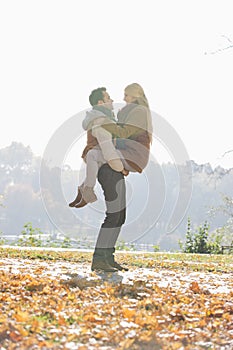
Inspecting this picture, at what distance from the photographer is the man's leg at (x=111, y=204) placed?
23.4ft

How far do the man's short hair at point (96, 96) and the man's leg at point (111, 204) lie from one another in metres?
0.78

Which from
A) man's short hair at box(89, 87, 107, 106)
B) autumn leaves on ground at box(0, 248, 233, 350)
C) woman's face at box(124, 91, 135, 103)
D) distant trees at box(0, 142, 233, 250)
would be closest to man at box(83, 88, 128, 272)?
man's short hair at box(89, 87, 107, 106)

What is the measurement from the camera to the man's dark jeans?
713cm

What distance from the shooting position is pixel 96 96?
7.10 meters

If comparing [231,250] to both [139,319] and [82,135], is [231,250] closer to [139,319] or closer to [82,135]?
[82,135]

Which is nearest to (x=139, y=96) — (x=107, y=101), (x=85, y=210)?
(x=107, y=101)

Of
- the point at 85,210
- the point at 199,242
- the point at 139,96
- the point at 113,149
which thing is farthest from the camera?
the point at 199,242

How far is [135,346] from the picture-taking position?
3.99m

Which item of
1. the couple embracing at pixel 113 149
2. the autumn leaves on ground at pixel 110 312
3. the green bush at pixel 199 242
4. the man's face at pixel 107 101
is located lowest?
the autumn leaves on ground at pixel 110 312

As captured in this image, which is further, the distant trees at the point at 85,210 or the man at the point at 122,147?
the distant trees at the point at 85,210

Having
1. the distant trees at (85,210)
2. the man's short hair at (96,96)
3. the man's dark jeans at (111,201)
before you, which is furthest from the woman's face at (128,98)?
the distant trees at (85,210)

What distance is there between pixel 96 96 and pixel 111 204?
4.32 ft

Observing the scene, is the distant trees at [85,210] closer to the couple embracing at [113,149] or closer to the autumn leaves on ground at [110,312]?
the couple embracing at [113,149]

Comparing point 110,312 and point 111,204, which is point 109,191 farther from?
point 110,312
